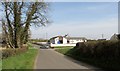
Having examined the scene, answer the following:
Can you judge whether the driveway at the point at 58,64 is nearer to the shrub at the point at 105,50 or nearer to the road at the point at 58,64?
the road at the point at 58,64

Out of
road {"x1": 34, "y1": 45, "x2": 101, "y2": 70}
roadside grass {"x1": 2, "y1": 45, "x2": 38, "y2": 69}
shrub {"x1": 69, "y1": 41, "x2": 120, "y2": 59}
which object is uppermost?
shrub {"x1": 69, "y1": 41, "x2": 120, "y2": 59}

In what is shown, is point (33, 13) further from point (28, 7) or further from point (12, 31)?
point (12, 31)

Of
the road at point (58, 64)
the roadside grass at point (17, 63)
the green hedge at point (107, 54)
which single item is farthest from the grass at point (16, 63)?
the green hedge at point (107, 54)

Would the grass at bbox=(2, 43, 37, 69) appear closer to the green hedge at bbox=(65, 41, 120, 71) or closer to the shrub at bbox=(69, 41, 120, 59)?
the green hedge at bbox=(65, 41, 120, 71)

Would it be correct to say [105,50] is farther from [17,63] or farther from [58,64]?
[17,63]

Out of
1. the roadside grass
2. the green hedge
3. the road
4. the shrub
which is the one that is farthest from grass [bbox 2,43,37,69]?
the shrub

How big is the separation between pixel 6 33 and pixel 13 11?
190 inches

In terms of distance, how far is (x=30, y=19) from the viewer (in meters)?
51.1

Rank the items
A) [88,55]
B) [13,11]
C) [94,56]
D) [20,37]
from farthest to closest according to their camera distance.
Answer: [20,37], [13,11], [88,55], [94,56]

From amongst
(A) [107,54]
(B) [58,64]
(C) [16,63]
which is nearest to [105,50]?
(A) [107,54]

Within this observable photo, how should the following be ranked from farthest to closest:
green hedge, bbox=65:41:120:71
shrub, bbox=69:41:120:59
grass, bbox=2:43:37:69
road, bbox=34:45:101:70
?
shrub, bbox=69:41:120:59, road, bbox=34:45:101:70, green hedge, bbox=65:41:120:71, grass, bbox=2:43:37:69

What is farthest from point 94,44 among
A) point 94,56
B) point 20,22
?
point 20,22

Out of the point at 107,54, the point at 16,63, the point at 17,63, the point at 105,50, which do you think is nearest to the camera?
the point at 16,63

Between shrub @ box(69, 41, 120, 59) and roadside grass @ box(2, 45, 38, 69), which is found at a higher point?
shrub @ box(69, 41, 120, 59)
